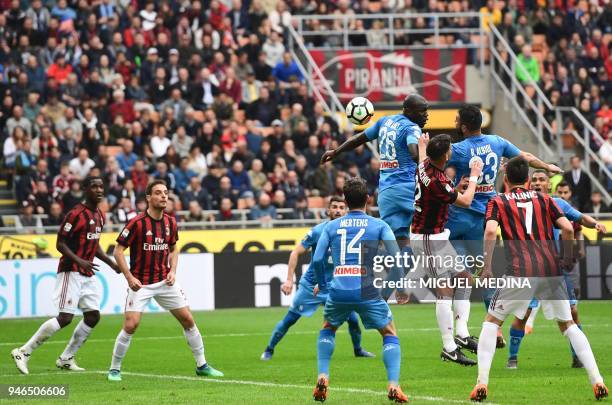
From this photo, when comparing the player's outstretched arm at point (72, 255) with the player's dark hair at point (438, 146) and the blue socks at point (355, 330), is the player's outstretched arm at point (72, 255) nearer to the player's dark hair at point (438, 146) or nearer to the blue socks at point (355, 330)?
the blue socks at point (355, 330)

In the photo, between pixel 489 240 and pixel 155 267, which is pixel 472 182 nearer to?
pixel 489 240

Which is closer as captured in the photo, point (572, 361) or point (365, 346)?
point (572, 361)

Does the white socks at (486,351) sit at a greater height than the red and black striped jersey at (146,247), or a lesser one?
lesser

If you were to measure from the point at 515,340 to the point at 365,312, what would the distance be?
3456 millimetres

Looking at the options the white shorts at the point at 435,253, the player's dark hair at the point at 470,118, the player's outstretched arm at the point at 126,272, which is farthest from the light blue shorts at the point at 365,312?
the player's dark hair at the point at 470,118

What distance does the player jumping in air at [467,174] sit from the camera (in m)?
13.9

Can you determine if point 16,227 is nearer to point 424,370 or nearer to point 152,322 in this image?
point 152,322

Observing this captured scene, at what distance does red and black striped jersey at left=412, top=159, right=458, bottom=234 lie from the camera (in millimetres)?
12852

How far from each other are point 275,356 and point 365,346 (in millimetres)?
1593

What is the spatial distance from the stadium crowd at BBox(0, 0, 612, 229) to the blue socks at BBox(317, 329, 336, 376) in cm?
1457

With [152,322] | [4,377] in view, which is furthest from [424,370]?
[152,322]

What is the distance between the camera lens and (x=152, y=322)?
22.0m

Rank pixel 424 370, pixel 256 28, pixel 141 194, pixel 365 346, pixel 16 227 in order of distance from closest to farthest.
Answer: pixel 424 370 < pixel 365 346 < pixel 16 227 < pixel 141 194 < pixel 256 28

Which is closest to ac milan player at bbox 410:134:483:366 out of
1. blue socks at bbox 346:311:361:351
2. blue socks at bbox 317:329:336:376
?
blue socks at bbox 346:311:361:351
